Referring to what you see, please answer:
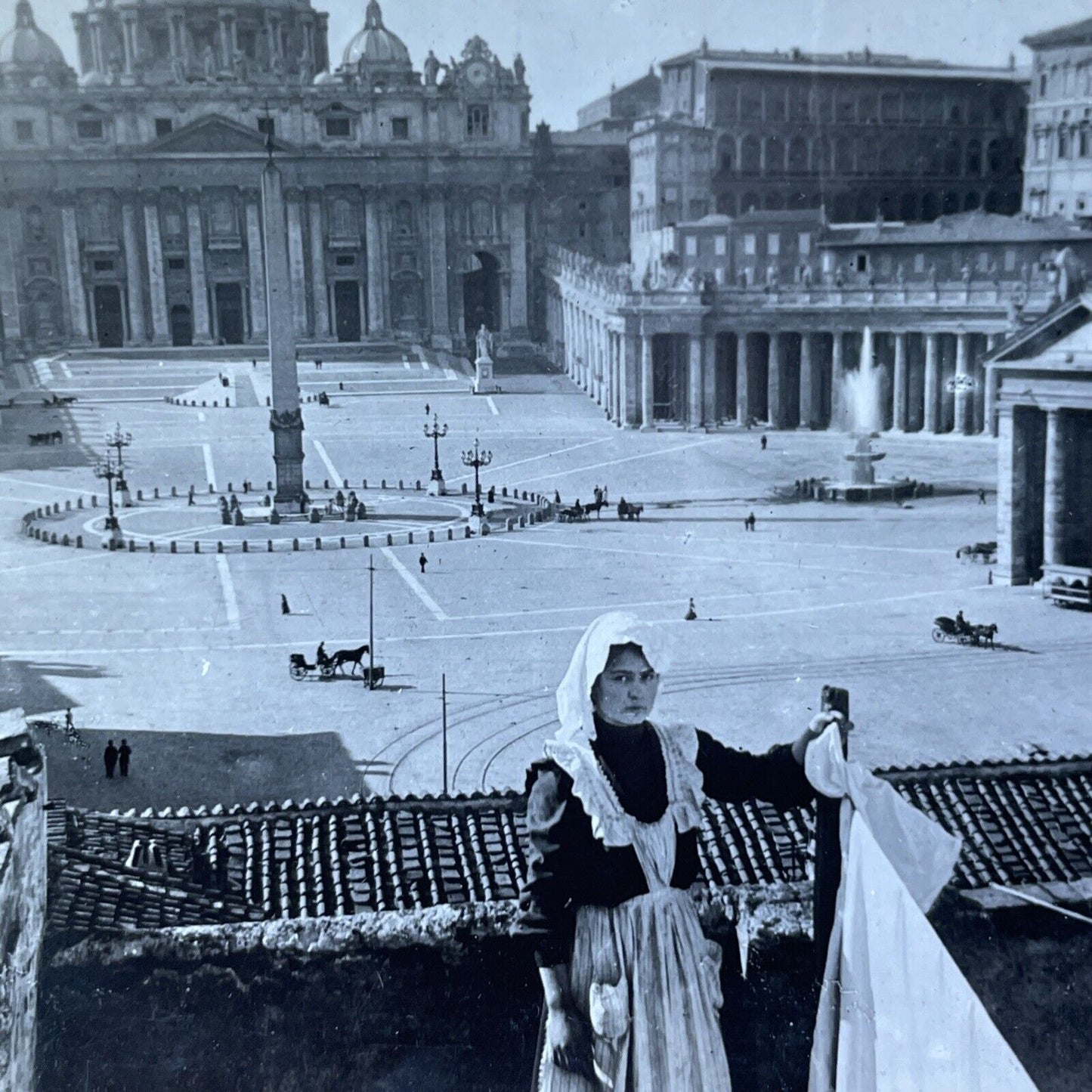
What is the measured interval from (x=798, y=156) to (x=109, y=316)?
36255 mm

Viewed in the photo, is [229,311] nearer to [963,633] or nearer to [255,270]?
[255,270]

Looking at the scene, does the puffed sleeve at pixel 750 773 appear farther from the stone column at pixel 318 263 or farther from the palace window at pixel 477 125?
the stone column at pixel 318 263

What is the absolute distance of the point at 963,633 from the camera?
81.5ft

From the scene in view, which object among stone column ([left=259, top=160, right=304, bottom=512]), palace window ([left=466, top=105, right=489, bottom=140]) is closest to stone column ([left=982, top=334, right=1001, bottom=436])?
palace window ([left=466, top=105, right=489, bottom=140])

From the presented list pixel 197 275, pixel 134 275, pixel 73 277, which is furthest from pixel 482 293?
pixel 73 277

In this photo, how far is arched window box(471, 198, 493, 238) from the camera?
8169cm

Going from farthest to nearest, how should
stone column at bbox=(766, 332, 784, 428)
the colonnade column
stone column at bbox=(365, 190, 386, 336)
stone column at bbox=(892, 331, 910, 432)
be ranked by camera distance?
stone column at bbox=(365, 190, 386, 336), the colonnade column, stone column at bbox=(766, 332, 784, 428), stone column at bbox=(892, 331, 910, 432)

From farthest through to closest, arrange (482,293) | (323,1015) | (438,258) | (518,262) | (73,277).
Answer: (482,293) < (438,258) < (518,262) < (73,277) < (323,1015)

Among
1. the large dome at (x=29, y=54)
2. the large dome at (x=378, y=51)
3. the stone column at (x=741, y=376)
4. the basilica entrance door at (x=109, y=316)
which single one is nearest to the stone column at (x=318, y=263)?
the basilica entrance door at (x=109, y=316)

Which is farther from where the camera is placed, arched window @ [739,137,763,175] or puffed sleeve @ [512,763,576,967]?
arched window @ [739,137,763,175]

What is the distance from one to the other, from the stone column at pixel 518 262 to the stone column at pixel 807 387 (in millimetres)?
25653

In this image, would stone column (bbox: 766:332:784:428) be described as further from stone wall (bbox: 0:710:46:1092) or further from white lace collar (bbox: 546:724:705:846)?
white lace collar (bbox: 546:724:705:846)

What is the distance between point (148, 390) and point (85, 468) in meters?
11.6

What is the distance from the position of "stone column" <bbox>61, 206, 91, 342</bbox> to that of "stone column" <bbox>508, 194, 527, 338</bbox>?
2194 cm
